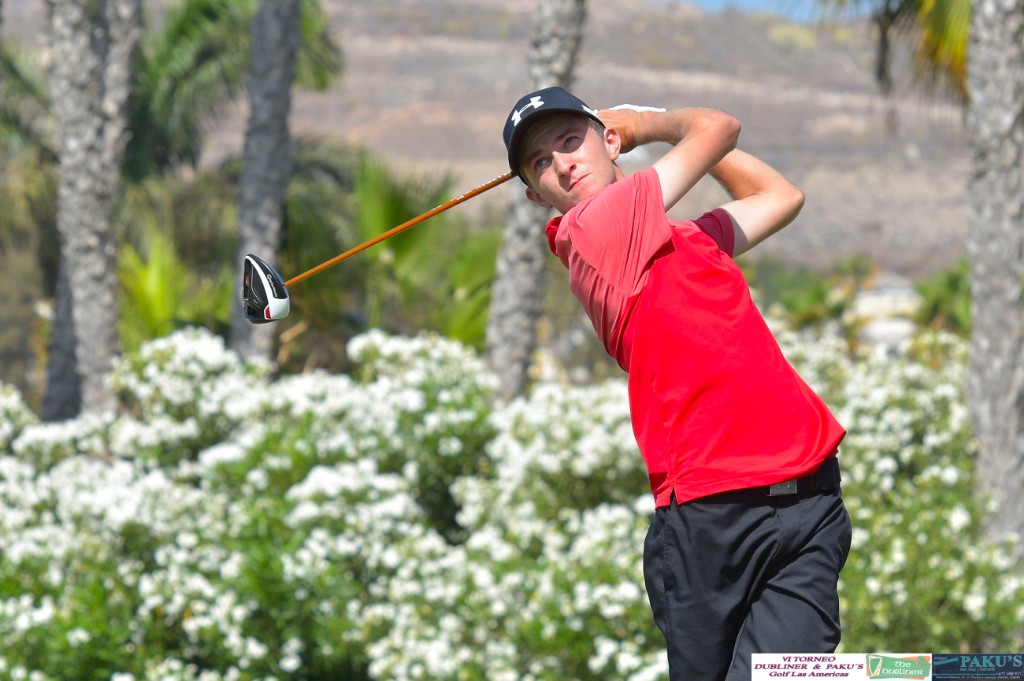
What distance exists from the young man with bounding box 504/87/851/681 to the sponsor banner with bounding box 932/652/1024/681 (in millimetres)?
227

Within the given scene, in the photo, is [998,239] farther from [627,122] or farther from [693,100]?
[693,100]

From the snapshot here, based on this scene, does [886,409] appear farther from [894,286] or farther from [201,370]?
[894,286]

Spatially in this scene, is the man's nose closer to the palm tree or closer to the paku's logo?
the paku's logo

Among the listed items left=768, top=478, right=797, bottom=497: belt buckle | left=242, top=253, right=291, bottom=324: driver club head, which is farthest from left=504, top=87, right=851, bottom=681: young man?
left=242, top=253, right=291, bottom=324: driver club head

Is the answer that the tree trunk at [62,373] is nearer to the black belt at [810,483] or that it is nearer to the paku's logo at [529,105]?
the paku's logo at [529,105]

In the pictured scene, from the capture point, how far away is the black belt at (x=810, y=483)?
216 centimetres

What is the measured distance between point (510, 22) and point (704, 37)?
48.4ft

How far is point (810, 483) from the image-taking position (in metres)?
2.20

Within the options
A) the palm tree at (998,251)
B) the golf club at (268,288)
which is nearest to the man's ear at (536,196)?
the golf club at (268,288)

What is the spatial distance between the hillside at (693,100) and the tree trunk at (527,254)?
32643 mm

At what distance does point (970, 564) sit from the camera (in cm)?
532

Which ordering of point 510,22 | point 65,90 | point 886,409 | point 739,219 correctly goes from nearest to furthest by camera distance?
point 739,219
point 886,409
point 65,90
point 510,22

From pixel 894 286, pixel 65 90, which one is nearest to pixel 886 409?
pixel 65 90

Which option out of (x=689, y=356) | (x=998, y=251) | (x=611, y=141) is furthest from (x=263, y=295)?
(x=998, y=251)
